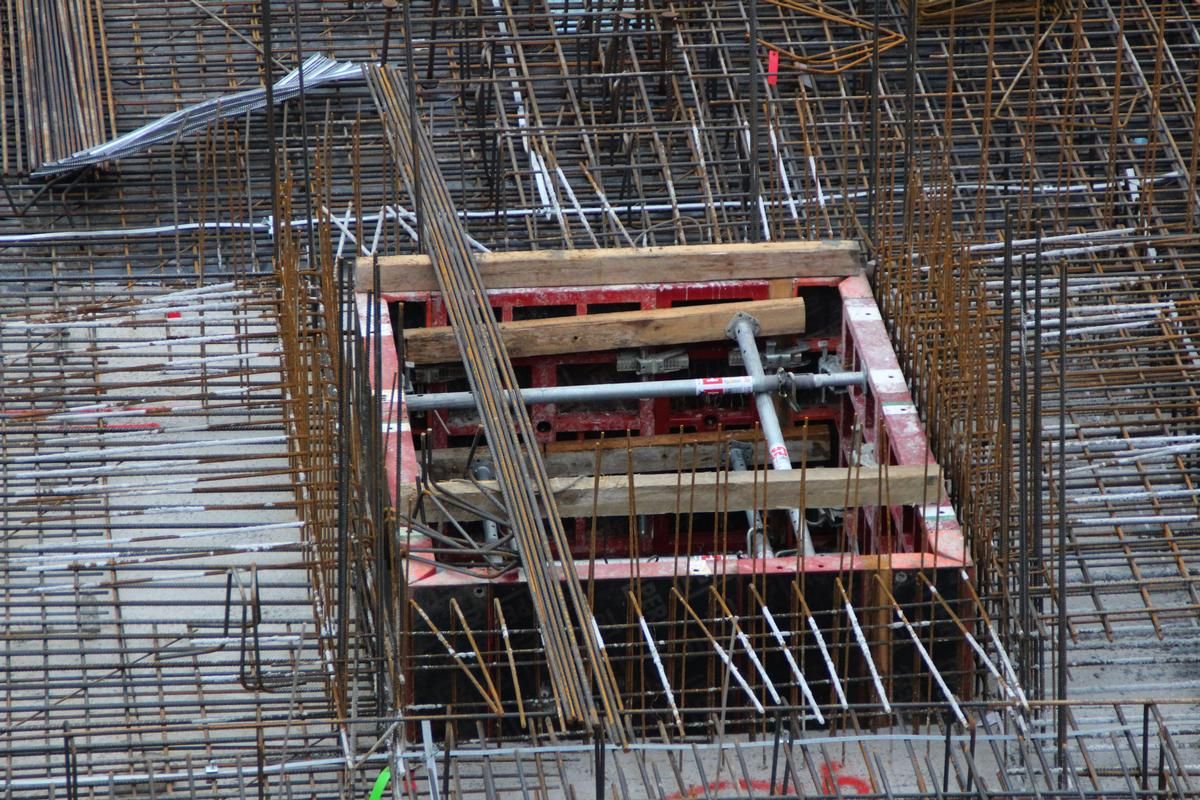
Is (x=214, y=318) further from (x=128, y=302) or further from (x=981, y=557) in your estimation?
(x=981, y=557)

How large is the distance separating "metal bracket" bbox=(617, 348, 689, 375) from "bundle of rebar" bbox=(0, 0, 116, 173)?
19.5 feet

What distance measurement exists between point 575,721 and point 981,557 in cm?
290

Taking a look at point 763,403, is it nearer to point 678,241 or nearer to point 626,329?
point 626,329

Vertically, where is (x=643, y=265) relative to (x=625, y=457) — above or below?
above

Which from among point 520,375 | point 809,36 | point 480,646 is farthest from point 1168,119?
point 480,646

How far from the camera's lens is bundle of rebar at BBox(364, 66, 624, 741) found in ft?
51.3

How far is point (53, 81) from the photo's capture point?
23906 millimetres

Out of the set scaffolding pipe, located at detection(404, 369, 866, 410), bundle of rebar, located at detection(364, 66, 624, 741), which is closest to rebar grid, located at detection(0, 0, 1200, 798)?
bundle of rebar, located at detection(364, 66, 624, 741)

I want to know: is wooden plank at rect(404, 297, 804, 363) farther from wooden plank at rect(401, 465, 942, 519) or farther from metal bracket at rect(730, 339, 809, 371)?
wooden plank at rect(401, 465, 942, 519)

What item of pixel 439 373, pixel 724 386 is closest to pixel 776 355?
pixel 724 386

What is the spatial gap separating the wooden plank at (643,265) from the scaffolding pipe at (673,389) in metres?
1.10

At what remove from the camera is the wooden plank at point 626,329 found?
19.5 metres

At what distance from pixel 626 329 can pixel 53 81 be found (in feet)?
22.8

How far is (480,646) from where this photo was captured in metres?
16.3
